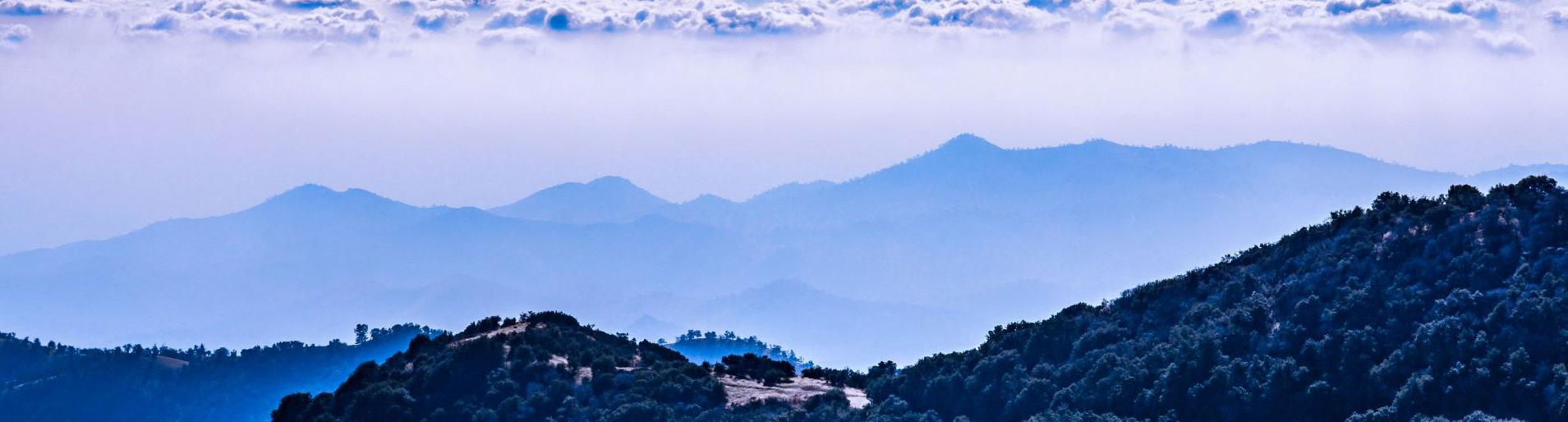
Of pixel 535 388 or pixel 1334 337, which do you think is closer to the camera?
pixel 1334 337

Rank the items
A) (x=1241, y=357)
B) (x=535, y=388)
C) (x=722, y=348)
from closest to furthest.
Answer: (x=1241, y=357), (x=535, y=388), (x=722, y=348)

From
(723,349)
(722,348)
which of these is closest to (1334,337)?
(723,349)

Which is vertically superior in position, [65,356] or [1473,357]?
[65,356]

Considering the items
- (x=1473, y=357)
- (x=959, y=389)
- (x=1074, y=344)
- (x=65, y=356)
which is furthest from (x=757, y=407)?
(x=65, y=356)

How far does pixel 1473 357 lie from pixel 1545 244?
7356 mm

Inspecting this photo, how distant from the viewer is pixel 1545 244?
6488 centimetres

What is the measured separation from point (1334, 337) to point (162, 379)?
14111cm

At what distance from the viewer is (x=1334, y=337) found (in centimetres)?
6488

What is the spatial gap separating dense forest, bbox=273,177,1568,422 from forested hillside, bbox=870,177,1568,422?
0.24ft

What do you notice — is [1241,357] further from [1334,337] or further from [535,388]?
[535,388]

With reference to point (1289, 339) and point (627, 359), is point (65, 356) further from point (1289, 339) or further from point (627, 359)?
point (1289, 339)

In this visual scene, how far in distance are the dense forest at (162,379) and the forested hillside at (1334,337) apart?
112 metres

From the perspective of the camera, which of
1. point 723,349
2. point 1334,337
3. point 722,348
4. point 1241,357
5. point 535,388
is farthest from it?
point 722,348

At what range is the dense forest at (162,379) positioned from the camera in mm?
175375
